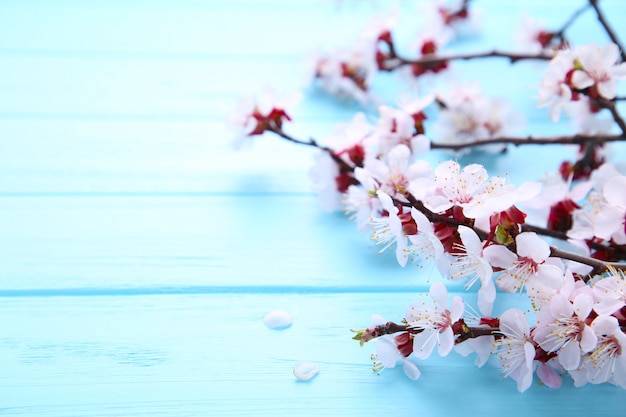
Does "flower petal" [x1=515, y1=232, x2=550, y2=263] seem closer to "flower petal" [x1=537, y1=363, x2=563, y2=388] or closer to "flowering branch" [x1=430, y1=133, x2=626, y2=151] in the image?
"flower petal" [x1=537, y1=363, x2=563, y2=388]

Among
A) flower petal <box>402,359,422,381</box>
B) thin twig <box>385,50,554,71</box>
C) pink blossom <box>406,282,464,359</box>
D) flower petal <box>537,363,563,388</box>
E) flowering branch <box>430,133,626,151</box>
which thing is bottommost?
flower petal <box>537,363,563,388</box>

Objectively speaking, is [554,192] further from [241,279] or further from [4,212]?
[4,212]

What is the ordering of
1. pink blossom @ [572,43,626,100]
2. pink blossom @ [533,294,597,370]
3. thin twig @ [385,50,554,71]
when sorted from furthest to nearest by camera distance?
1. thin twig @ [385,50,554,71]
2. pink blossom @ [572,43,626,100]
3. pink blossom @ [533,294,597,370]

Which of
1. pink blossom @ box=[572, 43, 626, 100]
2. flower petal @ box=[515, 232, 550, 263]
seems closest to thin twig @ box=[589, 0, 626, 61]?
pink blossom @ box=[572, 43, 626, 100]

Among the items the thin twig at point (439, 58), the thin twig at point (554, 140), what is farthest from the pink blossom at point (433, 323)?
the thin twig at point (439, 58)

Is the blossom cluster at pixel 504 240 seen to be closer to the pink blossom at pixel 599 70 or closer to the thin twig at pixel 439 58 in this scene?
the pink blossom at pixel 599 70

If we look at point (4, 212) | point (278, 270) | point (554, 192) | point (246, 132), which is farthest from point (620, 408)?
point (4, 212)

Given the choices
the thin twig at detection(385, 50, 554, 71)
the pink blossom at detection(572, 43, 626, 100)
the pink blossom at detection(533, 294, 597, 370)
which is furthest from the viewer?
the thin twig at detection(385, 50, 554, 71)

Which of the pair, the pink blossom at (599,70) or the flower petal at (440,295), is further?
the pink blossom at (599,70)

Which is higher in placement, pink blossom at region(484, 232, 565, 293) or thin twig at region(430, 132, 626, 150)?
thin twig at region(430, 132, 626, 150)
